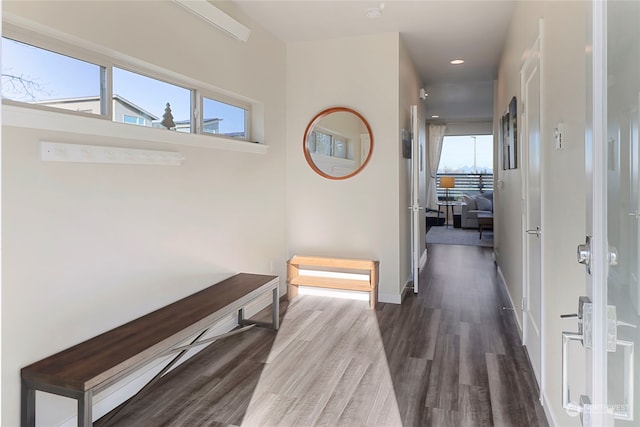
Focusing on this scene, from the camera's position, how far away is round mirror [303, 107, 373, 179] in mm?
4297

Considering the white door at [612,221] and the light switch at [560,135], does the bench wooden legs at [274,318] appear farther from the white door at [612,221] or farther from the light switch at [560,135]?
the white door at [612,221]

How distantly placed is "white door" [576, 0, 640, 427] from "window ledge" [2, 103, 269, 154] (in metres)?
2.04

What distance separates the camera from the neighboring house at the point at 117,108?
2.09 meters

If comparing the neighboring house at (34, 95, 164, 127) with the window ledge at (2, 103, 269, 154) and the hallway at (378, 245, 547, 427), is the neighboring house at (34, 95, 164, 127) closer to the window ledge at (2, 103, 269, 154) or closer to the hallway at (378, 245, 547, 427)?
the window ledge at (2, 103, 269, 154)

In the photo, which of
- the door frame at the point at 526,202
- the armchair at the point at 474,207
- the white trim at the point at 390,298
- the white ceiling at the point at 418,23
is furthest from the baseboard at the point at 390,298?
the armchair at the point at 474,207

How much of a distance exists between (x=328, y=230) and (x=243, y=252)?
3.69 ft

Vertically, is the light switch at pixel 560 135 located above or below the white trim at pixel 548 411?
above

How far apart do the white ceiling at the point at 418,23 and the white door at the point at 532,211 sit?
972 mm

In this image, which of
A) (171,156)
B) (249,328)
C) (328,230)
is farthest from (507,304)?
(171,156)

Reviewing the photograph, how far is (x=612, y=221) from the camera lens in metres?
0.94

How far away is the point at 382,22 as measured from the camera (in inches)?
151

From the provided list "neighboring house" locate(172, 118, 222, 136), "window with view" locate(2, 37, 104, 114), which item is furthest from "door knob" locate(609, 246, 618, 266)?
"neighboring house" locate(172, 118, 222, 136)

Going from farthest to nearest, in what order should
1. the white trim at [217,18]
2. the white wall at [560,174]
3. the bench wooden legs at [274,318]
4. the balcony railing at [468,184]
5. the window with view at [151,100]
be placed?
the balcony railing at [468,184] < the bench wooden legs at [274,318] < the white trim at [217,18] < the window with view at [151,100] < the white wall at [560,174]

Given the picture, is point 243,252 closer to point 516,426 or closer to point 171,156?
point 171,156
